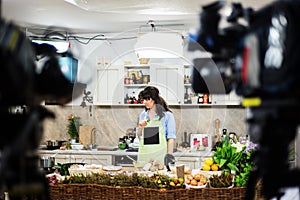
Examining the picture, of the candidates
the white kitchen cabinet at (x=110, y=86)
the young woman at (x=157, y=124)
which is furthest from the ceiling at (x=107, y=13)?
the young woman at (x=157, y=124)

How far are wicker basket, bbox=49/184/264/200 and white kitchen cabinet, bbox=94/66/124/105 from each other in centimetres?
153

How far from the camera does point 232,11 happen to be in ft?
1.59

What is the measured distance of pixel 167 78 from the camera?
156 inches

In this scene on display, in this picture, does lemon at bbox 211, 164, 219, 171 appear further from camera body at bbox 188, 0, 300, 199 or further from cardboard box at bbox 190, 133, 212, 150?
camera body at bbox 188, 0, 300, 199

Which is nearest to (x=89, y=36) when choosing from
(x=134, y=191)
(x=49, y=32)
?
(x=134, y=191)

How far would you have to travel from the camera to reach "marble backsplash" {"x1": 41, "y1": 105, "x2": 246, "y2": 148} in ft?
16.1

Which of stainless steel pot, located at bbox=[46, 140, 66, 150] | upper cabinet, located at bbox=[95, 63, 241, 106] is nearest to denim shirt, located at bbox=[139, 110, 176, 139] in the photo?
upper cabinet, located at bbox=[95, 63, 241, 106]

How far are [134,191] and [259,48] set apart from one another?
204 centimetres

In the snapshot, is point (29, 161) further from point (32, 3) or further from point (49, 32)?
point (32, 3)

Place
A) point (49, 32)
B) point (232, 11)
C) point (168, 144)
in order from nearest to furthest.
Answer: point (232, 11) < point (49, 32) < point (168, 144)

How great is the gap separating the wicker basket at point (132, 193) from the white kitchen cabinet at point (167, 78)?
175 cm

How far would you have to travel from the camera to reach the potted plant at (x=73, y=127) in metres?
5.39

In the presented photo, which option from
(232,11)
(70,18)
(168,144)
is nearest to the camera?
(232,11)

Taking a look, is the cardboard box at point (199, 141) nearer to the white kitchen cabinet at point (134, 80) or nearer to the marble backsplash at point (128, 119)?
the marble backsplash at point (128, 119)
